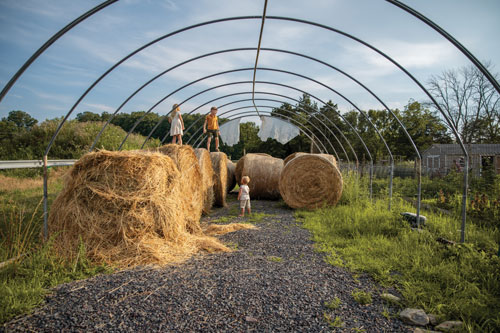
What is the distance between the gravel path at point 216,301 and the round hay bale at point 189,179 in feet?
5.58

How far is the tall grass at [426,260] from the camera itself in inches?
106

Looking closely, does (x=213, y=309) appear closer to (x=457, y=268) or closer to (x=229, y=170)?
(x=457, y=268)

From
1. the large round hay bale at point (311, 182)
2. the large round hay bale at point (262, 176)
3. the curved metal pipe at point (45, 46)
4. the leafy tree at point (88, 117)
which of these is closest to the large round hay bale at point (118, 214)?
the curved metal pipe at point (45, 46)

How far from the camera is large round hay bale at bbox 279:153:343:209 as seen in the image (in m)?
8.12

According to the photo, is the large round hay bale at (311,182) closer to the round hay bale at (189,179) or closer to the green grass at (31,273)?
the round hay bale at (189,179)

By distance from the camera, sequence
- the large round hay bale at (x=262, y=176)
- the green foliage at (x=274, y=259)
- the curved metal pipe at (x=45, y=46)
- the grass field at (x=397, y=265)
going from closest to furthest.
A: the grass field at (x=397, y=265)
the curved metal pipe at (x=45, y=46)
the green foliage at (x=274, y=259)
the large round hay bale at (x=262, y=176)

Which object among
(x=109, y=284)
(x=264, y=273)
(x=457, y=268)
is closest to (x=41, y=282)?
(x=109, y=284)

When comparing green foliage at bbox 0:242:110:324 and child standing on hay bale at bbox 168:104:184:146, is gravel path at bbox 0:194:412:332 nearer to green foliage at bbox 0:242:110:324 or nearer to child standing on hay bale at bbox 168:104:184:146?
green foliage at bbox 0:242:110:324

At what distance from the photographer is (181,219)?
15.7ft

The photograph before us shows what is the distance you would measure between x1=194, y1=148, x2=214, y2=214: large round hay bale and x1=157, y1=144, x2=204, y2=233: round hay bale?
59 cm

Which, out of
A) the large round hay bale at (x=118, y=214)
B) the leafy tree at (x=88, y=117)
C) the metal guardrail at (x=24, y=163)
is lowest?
the large round hay bale at (x=118, y=214)

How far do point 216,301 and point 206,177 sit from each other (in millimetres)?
5156

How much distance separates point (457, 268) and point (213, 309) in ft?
9.40

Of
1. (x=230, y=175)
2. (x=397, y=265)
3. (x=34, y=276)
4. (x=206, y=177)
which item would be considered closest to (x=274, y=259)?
(x=397, y=265)
